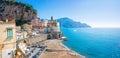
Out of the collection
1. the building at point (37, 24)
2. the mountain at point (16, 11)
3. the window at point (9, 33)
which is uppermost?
the mountain at point (16, 11)

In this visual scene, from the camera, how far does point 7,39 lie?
17.0 m

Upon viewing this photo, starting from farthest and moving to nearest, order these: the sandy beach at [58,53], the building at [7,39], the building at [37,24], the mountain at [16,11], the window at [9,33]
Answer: the building at [37,24], the mountain at [16,11], the sandy beach at [58,53], the window at [9,33], the building at [7,39]

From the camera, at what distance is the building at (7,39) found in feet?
54.1

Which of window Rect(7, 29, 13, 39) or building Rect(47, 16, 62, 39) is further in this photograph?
building Rect(47, 16, 62, 39)

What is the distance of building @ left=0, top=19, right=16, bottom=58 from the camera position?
16483 mm

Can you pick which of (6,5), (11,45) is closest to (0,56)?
(11,45)

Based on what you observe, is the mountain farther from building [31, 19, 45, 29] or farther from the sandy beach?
the sandy beach

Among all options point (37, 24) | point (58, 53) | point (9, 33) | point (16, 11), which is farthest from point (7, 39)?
point (37, 24)

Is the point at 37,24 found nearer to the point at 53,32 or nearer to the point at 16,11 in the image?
the point at 16,11

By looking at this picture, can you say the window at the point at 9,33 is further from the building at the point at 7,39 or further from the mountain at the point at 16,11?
the mountain at the point at 16,11

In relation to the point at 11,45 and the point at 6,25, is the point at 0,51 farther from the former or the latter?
the point at 6,25

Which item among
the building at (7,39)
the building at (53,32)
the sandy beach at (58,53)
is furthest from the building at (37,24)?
the building at (7,39)

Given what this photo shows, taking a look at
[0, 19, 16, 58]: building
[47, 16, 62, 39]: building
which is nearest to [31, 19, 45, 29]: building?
[47, 16, 62, 39]: building

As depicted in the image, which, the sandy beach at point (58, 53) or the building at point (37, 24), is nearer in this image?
the sandy beach at point (58, 53)
